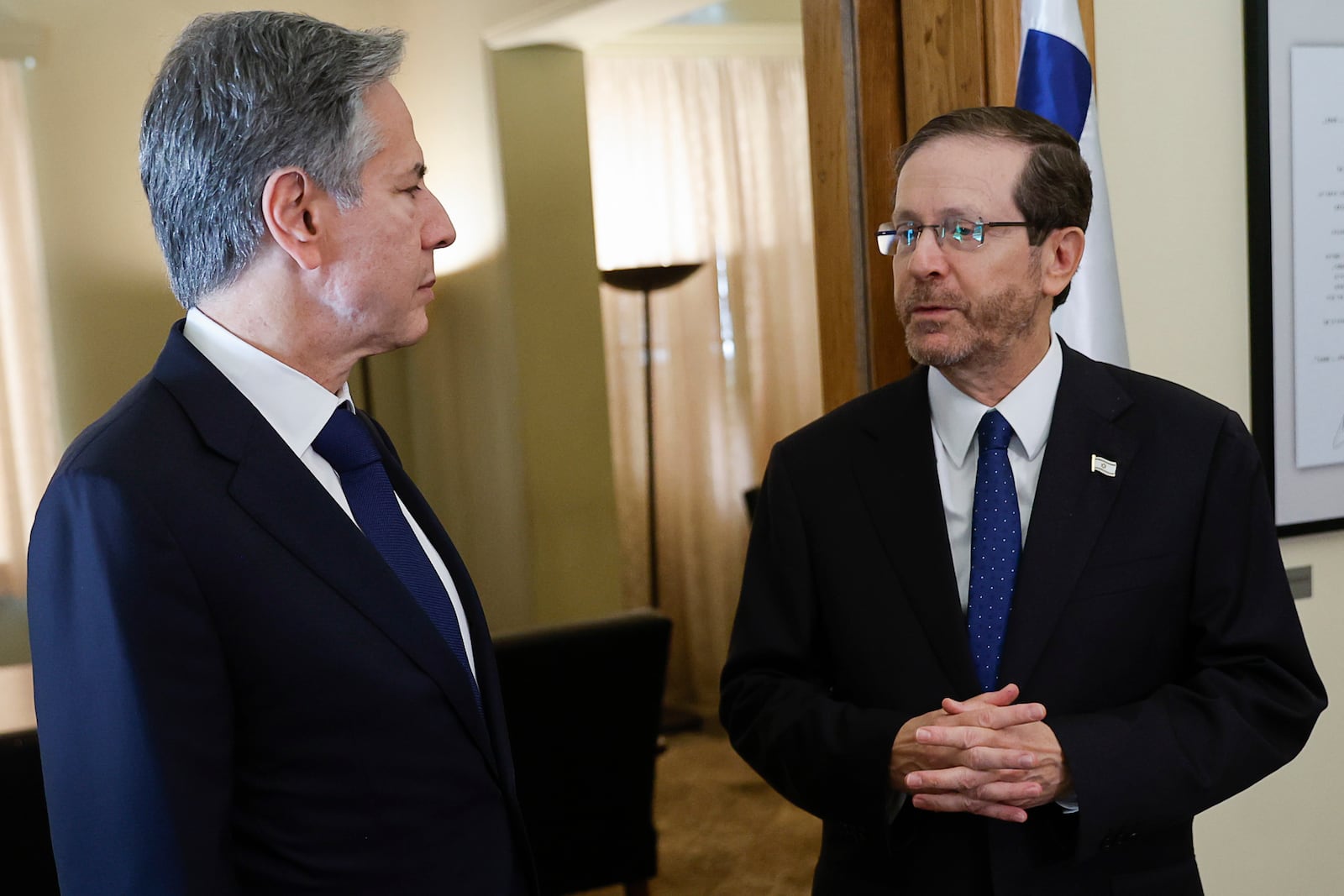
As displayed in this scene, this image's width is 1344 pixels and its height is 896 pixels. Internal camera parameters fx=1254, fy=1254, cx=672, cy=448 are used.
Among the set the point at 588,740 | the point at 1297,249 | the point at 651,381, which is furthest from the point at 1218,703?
the point at 651,381

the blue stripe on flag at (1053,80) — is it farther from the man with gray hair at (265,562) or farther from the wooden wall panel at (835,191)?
the man with gray hair at (265,562)

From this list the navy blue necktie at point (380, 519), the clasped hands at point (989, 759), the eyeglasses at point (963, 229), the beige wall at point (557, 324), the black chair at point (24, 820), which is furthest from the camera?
the beige wall at point (557, 324)

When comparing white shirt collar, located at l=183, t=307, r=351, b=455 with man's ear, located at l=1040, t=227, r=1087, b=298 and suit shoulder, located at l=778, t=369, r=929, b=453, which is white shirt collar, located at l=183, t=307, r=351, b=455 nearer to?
suit shoulder, located at l=778, t=369, r=929, b=453

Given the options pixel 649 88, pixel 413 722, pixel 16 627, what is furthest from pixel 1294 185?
pixel 649 88

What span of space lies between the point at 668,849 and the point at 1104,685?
123 inches

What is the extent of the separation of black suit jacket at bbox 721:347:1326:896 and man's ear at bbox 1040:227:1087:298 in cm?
11

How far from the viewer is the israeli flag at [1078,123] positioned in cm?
212

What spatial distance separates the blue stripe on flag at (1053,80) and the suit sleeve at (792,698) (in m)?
0.82

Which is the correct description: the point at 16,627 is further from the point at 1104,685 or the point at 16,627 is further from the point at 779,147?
the point at 779,147

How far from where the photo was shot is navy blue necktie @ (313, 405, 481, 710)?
1312mm

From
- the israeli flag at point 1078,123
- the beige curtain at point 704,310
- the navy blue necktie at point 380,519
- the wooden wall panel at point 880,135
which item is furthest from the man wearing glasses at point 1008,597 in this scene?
the beige curtain at point 704,310

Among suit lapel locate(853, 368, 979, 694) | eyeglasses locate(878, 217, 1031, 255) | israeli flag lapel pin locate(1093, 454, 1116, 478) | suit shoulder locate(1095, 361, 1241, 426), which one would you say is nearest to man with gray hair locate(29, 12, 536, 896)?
suit lapel locate(853, 368, 979, 694)

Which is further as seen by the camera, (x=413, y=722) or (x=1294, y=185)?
(x=1294, y=185)

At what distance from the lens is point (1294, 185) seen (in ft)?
8.21
